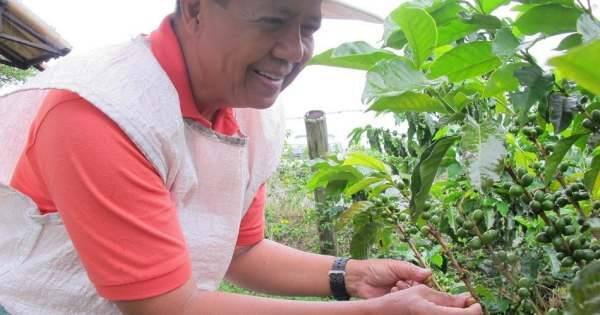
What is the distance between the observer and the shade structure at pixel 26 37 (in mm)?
3857

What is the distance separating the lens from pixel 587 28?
74 centimetres

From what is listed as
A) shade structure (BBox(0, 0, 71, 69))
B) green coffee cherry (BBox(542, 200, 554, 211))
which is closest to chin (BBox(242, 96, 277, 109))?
green coffee cherry (BBox(542, 200, 554, 211))

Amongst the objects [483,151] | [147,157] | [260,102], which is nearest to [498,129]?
[483,151]

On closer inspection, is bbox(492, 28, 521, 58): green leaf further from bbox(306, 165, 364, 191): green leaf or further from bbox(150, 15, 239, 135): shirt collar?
bbox(150, 15, 239, 135): shirt collar

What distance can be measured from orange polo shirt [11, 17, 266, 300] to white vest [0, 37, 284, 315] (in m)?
0.04

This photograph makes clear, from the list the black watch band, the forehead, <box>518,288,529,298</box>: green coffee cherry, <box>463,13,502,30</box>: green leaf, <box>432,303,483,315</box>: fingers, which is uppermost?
the forehead

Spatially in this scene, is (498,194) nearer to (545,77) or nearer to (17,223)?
(545,77)

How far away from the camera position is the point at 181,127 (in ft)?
4.48

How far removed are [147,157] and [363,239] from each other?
60 cm

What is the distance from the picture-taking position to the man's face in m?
1.25

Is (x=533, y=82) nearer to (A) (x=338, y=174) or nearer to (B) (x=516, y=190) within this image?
(B) (x=516, y=190)

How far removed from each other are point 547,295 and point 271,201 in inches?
182

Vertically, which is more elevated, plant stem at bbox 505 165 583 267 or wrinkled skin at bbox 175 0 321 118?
wrinkled skin at bbox 175 0 321 118

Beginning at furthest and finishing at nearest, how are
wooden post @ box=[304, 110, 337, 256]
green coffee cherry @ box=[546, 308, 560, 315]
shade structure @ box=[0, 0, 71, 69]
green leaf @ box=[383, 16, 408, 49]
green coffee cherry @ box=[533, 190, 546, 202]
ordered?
wooden post @ box=[304, 110, 337, 256] → shade structure @ box=[0, 0, 71, 69] → green leaf @ box=[383, 16, 408, 49] → green coffee cherry @ box=[533, 190, 546, 202] → green coffee cherry @ box=[546, 308, 560, 315]
